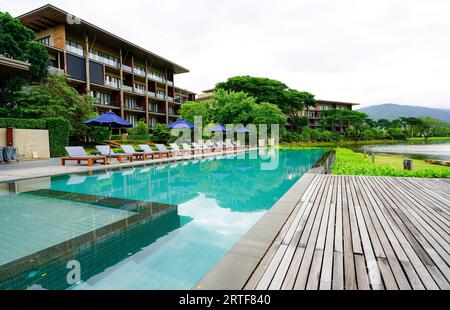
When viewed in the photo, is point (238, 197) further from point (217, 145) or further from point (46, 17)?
point (46, 17)

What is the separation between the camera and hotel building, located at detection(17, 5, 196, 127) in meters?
23.7

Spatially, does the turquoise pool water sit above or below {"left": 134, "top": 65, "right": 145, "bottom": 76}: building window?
below

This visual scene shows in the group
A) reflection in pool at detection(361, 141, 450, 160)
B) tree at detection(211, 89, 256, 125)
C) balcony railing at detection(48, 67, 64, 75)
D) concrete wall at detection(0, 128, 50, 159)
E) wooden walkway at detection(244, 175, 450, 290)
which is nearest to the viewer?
wooden walkway at detection(244, 175, 450, 290)

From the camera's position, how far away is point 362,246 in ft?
8.58

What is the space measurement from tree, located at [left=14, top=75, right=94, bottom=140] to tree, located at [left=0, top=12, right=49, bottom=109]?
0.62 metres

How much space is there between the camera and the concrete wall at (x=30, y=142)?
14.0 m

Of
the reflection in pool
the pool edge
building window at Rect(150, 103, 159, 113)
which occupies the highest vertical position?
building window at Rect(150, 103, 159, 113)

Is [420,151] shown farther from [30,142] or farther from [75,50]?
[75,50]

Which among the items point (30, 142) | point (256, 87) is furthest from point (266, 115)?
point (30, 142)

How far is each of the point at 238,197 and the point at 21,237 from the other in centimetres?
433

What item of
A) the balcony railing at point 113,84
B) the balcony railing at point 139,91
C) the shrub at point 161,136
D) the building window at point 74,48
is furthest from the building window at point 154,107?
the building window at point 74,48

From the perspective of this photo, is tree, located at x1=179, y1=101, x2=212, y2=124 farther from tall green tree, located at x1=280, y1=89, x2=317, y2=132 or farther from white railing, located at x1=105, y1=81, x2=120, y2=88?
tall green tree, located at x1=280, y1=89, x2=317, y2=132

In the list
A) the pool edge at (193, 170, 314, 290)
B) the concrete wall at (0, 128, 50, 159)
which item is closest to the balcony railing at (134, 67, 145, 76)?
the concrete wall at (0, 128, 50, 159)
